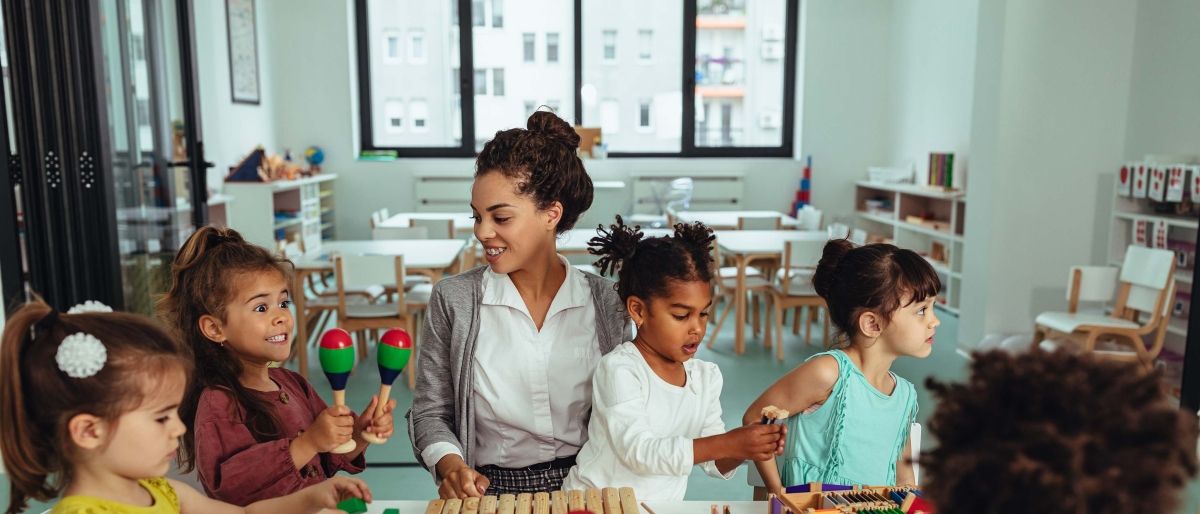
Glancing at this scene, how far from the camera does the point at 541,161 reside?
149 centimetres

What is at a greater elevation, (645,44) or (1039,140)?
(645,44)

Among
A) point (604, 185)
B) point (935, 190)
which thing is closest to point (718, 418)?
point (935, 190)

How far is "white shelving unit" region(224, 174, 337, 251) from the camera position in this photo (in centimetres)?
626

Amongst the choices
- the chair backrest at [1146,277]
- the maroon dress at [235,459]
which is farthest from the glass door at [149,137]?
the chair backrest at [1146,277]

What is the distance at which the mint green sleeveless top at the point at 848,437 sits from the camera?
158cm

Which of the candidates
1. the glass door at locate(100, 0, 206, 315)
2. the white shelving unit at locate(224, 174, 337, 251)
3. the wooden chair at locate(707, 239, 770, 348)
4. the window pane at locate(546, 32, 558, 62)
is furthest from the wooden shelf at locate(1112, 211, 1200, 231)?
the window pane at locate(546, 32, 558, 62)

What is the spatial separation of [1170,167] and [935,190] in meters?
2.16

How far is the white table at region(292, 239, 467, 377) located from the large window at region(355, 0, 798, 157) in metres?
3.25

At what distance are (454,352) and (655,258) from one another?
0.41 meters

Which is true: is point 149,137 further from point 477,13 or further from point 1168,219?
point 477,13

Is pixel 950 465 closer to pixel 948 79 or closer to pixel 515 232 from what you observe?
pixel 515 232

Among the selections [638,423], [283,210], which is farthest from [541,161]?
[283,210]

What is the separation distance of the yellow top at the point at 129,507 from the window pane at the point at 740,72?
753 centimetres

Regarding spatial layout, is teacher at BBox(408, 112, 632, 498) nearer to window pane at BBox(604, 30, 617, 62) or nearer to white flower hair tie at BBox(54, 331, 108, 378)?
white flower hair tie at BBox(54, 331, 108, 378)
